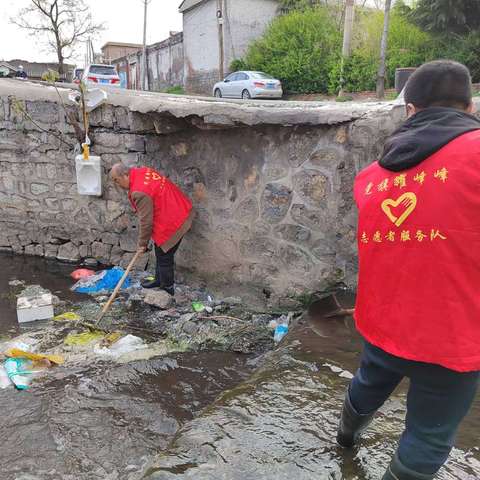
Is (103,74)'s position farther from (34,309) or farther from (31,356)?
(31,356)

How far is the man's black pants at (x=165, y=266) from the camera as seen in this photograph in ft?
15.3

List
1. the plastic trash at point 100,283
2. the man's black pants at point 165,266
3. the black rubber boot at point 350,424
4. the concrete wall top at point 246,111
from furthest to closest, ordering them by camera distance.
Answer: the plastic trash at point 100,283 < the man's black pants at point 165,266 < the concrete wall top at point 246,111 < the black rubber boot at point 350,424

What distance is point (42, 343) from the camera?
149 inches

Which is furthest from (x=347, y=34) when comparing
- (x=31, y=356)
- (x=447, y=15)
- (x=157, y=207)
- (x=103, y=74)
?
(x=31, y=356)

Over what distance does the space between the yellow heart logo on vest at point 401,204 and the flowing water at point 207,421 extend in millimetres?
1150

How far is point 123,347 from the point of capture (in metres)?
3.71

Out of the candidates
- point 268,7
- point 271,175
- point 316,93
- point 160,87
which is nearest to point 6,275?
point 271,175

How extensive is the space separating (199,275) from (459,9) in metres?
9.71

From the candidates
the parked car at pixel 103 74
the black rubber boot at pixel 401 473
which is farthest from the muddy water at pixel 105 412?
the parked car at pixel 103 74

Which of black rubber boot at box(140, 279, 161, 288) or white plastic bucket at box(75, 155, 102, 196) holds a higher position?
white plastic bucket at box(75, 155, 102, 196)

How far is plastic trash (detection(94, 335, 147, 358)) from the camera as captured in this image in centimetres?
361

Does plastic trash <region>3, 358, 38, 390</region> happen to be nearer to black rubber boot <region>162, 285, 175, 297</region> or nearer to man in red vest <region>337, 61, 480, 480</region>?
black rubber boot <region>162, 285, 175, 297</region>

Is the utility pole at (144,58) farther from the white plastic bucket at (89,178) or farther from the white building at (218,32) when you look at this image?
the white plastic bucket at (89,178)

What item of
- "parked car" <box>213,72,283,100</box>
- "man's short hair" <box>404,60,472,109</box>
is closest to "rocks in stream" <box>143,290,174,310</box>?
"man's short hair" <box>404,60,472,109</box>
